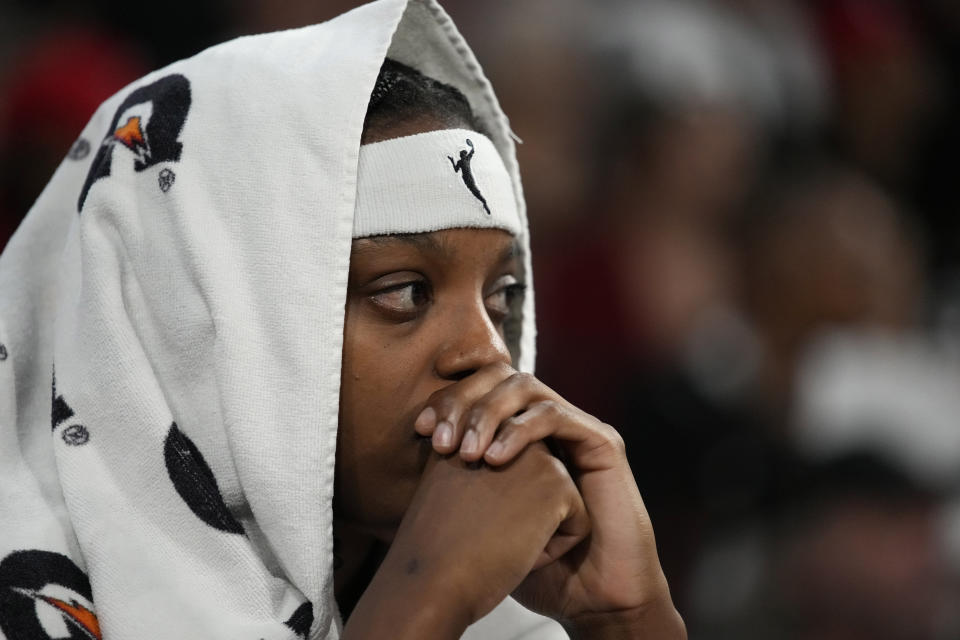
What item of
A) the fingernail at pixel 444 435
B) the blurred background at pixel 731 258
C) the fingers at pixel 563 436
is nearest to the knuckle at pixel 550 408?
the fingers at pixel 563 436

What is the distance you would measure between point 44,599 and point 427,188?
2.00 feet

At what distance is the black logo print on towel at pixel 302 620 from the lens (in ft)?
4.35

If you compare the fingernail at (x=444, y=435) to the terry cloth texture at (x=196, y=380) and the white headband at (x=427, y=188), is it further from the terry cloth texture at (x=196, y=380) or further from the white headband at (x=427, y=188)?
the white headband at (x=427, y=188)

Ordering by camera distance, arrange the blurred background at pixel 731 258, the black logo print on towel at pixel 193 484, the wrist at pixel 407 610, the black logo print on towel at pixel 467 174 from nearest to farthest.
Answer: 1. the wrist at pixel 407 610
2. the black logo print on towel at pixel 193 484
3. the black logo print on towel at pixel 467 174
4. the blurred background at pixel 731 258

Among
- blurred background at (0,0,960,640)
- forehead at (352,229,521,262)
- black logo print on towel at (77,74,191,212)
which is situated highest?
black logo print on towel at (77,74,191,212)

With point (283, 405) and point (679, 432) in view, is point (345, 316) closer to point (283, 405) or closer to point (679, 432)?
point (283, 405)

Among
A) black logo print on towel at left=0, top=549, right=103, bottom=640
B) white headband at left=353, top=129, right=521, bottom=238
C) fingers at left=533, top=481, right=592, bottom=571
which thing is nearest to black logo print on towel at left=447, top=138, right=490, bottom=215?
white headband at left=353, top=129, right=521, bottom=238

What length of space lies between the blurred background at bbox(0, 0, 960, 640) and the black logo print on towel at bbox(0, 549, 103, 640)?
1.38 meters

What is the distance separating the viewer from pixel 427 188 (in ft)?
4.66

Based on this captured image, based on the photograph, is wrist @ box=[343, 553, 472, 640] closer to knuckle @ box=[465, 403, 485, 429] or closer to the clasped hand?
the clasped hand

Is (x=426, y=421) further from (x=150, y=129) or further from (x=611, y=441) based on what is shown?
(x=150, y=129)

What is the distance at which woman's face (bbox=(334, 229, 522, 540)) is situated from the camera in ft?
4.54

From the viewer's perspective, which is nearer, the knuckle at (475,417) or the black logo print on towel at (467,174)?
the knuckle at (475,417)

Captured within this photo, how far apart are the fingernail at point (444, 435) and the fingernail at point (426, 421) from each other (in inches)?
0.7
